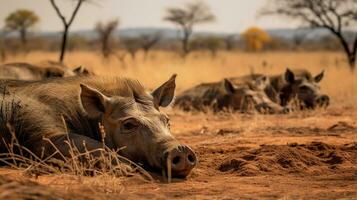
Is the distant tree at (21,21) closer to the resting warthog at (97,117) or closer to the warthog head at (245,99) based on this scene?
the warthog head at (245,99)

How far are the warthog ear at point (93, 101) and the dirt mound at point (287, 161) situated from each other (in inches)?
52.2

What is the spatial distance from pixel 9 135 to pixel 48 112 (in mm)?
443

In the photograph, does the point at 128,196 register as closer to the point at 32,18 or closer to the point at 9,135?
the point at 9,135

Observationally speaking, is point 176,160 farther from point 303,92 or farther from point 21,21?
point 21,21

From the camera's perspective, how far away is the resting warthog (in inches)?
262

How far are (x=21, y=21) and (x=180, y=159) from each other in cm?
6837

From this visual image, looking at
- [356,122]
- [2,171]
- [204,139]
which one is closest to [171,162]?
[2,171]

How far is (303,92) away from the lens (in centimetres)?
1639

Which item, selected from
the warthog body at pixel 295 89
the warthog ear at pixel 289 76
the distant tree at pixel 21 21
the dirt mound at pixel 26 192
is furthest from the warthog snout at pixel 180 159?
the distant tree at pixel 21 21

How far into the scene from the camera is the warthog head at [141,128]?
20.7ft

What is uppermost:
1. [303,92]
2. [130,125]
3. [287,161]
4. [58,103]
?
[58,103]

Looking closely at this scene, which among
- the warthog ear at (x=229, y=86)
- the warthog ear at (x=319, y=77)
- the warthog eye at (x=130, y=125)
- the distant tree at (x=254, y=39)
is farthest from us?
the distant tree at (x=254, y=39)

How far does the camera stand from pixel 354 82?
20.5m

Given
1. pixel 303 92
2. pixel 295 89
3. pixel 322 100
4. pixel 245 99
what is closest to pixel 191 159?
pixel 245 99
